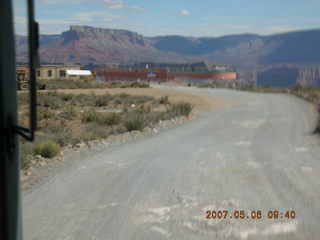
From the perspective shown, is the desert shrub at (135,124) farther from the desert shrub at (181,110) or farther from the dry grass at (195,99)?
the dry grass at (195,99)

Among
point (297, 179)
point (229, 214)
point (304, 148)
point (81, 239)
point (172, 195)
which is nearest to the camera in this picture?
point (81, 239)

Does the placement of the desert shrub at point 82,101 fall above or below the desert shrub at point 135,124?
below

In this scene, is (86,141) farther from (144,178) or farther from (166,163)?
(144,178)

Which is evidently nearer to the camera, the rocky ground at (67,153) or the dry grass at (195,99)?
the rocky ground at (67,153)

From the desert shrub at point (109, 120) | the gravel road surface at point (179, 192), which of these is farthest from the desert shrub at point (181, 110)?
the gravel road surface at point (179, 192)

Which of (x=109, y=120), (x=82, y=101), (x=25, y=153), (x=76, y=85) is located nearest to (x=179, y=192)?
(x=25, y=153)

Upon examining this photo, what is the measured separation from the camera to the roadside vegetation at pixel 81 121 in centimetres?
1234

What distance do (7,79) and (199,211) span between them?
15.6 feet

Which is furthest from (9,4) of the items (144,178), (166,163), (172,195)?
(166,163)

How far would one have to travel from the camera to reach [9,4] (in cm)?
283

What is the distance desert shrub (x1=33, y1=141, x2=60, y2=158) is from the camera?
12062 millimetres

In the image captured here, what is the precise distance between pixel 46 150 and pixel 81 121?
9.88m
